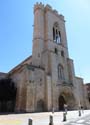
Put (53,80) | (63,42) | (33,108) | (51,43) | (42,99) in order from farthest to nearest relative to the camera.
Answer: (63,42) → (51,43) → (53,80) → (42,99) → (33,108)

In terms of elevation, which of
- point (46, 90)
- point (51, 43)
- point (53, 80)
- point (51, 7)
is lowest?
point (46, 90)

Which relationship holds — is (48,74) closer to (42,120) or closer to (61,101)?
(61,101)

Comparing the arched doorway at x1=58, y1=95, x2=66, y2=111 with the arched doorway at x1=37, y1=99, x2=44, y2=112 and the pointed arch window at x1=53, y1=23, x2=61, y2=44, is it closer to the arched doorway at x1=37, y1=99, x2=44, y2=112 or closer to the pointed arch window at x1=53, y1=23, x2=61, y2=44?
the arched doorway at x1=37, y1=99, x2=44, y2=112

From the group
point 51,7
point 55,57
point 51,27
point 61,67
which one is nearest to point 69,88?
point 61,67

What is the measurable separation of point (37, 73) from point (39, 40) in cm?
1143

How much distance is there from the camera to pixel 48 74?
38594 mm

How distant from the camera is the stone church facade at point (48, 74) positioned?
33.9 meters

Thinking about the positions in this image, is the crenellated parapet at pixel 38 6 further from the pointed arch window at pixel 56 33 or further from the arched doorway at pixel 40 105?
the arched doorway at pixel 40 105

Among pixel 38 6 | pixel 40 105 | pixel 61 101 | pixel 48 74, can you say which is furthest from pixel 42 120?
pixel 38 6

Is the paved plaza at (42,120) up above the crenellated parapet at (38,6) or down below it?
below

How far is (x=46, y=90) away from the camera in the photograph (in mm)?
36344

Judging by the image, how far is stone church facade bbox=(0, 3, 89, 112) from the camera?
33.9 metres

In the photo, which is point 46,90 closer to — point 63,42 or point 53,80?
point 53,80

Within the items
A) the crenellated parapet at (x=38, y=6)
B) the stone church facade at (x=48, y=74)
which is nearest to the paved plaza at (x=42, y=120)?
the stone church facade at (x=48, y=74)
